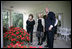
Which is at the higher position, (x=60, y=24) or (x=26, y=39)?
(x=60, y=24)

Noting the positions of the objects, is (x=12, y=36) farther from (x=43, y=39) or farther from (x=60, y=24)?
(x=60, y=24)

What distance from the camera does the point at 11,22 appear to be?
620 centimetres

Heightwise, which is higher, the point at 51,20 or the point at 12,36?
the point at 51,20

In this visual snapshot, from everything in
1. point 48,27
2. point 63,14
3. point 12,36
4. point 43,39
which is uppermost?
point 63,14

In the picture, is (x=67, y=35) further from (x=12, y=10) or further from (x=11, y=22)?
(x=12, y=10)

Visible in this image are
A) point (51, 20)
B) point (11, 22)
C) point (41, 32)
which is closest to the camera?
point (51, 20)

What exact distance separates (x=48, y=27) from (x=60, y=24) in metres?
4.65

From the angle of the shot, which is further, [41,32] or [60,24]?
[60,24]

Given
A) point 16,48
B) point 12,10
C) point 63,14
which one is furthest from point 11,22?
point 16,48

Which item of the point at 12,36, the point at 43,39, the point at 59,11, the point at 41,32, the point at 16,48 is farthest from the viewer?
the point at 59,11

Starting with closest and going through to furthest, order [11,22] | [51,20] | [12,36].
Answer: [51,20] < [12,36] < [11,22]

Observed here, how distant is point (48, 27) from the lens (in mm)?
2707

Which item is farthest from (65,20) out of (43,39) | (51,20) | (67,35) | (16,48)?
(16,48)

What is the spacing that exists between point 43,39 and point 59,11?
3712 mm
